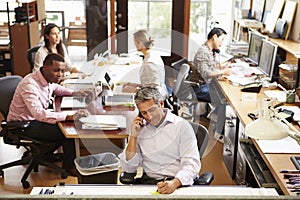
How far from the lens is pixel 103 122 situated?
3221 mm

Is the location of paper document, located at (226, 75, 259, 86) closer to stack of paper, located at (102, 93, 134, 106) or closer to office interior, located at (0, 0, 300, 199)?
office interior, located at (0, 0, 300, 199)

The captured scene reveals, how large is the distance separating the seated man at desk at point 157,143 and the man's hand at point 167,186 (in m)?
0.28

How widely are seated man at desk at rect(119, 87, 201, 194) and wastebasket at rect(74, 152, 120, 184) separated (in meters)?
0.50

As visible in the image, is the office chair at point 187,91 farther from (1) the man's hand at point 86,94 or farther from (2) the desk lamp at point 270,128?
(2) the desk lamp at point 270,128

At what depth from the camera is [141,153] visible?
287 cm

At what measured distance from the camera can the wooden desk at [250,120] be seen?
8.14 ft

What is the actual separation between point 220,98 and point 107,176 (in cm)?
186

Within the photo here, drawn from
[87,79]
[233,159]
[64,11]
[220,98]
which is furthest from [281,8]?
[64,11]

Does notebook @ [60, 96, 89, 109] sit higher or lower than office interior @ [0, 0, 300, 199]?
lower

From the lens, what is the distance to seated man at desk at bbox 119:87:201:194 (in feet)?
9.11

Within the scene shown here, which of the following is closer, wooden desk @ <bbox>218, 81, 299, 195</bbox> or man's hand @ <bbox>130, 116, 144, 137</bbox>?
wooden desk @ <bbox>218, 81, 299, 195</bbox>

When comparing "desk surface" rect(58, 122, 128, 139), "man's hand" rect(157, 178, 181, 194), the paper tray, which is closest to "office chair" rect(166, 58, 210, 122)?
the paper tray

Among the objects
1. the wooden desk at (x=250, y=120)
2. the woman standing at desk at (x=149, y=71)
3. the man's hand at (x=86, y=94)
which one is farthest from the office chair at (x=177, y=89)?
the man's hand at (x=86, y=94)

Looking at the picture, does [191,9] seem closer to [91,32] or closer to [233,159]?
[91,32]
